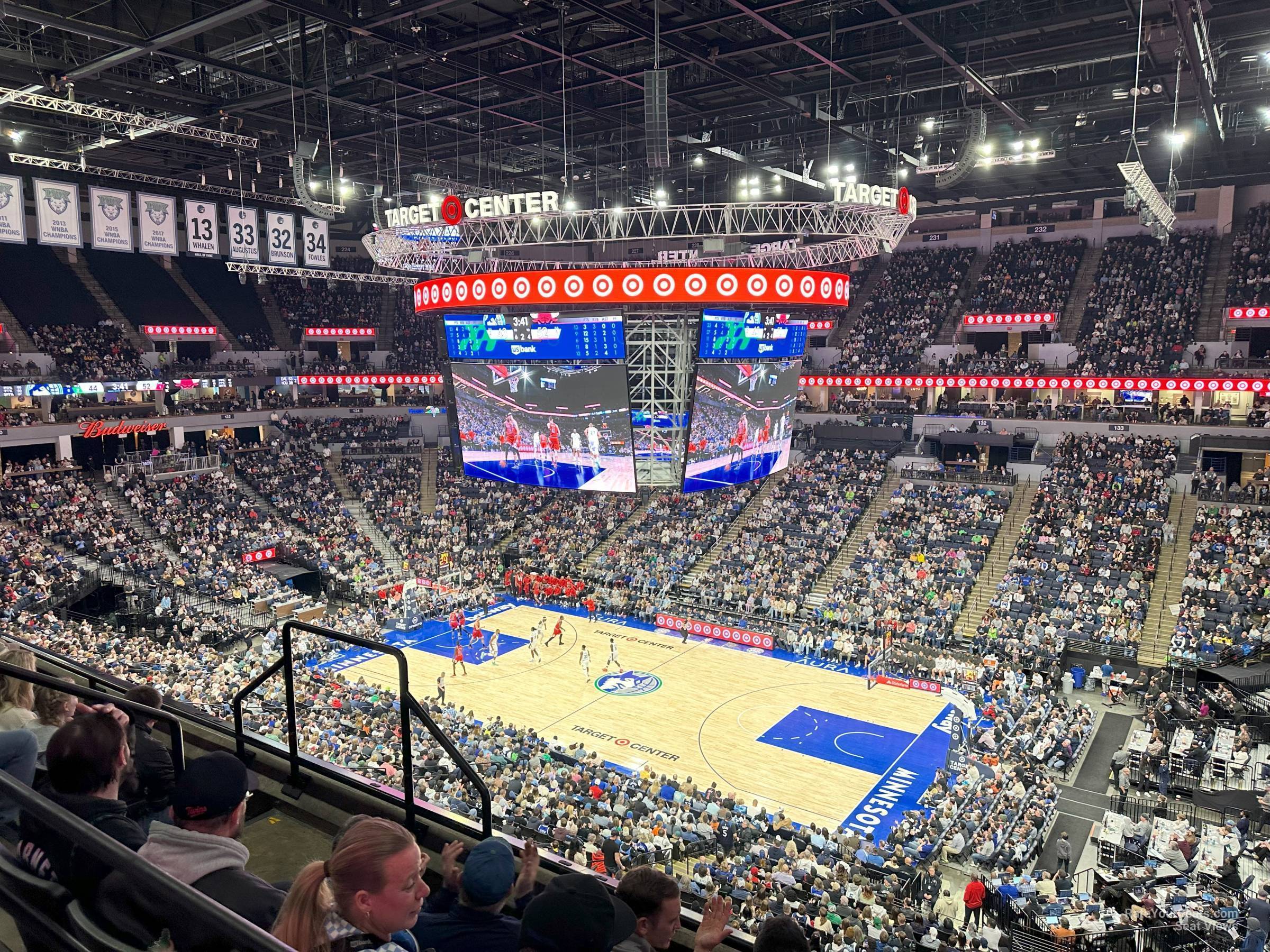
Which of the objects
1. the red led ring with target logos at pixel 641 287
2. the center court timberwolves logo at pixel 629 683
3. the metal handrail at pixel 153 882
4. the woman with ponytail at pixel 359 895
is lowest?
the center court timberwolves logo at pixel 629 683

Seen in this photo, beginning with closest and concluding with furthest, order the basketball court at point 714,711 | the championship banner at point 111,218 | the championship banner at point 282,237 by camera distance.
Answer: the basketball court at point 714,711, the championship banner at point 111,218, the championship banner at point 282,237

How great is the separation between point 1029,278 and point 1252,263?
8.78m

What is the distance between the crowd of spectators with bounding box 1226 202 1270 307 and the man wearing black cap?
4070 centimetres

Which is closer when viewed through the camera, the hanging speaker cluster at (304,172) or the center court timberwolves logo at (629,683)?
the hanging speaker cluster at (304,172)

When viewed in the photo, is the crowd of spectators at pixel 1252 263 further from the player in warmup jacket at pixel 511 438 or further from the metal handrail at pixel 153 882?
the metal handrail at pixel 153 882

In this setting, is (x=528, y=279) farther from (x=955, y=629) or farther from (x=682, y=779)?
(x=955, y=629)

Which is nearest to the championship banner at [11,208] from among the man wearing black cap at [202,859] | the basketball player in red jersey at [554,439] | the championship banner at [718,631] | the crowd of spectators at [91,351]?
the basketball player in red jersey at [554,439]

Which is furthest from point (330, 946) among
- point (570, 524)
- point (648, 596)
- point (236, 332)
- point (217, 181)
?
point (236, 332)

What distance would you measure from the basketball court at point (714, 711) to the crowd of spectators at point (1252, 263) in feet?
74.6

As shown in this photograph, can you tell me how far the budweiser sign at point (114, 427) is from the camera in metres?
37.7

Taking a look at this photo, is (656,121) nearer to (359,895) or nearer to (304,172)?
(304,172)

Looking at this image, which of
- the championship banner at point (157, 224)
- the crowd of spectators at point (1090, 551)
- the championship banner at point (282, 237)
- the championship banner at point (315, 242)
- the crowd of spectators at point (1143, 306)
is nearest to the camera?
the championship banner at point (157, 224)

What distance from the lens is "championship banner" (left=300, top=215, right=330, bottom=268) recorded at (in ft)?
95.8

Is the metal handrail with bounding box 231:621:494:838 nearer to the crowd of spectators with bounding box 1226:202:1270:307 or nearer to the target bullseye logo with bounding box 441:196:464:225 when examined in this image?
the target bullseye logo with bounding box 441:196:464:225
